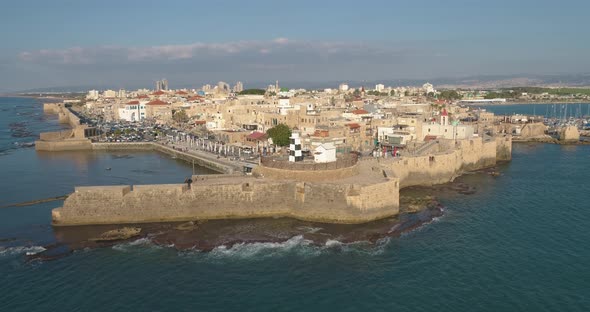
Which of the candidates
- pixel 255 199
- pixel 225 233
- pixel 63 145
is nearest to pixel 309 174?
pixel 255 199

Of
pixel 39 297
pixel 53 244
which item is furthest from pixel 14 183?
pixel 39 297

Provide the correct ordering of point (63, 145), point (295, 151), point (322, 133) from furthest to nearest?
point (63, 145), point (322, 133), point (295, 151)

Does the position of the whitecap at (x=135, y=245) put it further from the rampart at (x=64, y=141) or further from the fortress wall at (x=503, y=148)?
the rampart at (x=64, y=141)

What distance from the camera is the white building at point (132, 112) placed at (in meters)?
83.9

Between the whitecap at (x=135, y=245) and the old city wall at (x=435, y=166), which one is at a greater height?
the old city wall at (x=435, y=166)

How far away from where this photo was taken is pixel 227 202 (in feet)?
84.6

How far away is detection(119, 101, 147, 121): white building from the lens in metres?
83.9

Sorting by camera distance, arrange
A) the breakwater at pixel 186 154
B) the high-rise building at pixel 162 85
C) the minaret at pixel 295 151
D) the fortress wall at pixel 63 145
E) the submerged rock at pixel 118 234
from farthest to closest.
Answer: the high-rise building at pixel 162 85 < the fortress wall at pixel 63 145 < the breakwater at pixel 186 154 < the minaret at pixel 295 151 < the submerged rock at pixel 118 234

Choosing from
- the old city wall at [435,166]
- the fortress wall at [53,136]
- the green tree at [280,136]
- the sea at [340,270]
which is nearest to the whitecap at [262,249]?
the sea at [340,270]

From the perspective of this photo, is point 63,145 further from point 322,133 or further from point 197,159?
point 322,133

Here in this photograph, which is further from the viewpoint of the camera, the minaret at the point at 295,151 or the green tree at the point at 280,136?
the green tree at the point at 280,136

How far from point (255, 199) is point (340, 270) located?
8.46 m

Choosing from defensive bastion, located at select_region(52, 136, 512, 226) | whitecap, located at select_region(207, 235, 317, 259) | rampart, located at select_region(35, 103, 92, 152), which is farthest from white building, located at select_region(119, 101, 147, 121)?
whitecap, located at select_region(207, 235, 317, 259)

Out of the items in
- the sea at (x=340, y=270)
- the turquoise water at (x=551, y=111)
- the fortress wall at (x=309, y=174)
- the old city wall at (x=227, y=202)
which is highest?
the turquoise water at (x=551, y=111)
